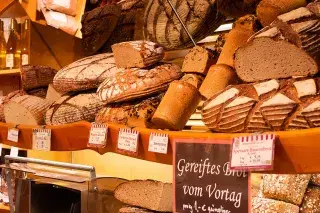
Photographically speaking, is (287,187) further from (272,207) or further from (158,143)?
(158,143)

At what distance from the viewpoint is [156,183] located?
155 cm

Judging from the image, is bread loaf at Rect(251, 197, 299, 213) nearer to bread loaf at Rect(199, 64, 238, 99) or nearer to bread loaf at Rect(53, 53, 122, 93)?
bread loaf at Rect(199, 64, 238, 99)

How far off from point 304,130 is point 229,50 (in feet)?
1.60

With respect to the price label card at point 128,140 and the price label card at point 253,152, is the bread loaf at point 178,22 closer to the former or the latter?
the price label card at point 128,140

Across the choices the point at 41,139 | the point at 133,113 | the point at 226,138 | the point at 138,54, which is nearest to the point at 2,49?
the point at 41,139

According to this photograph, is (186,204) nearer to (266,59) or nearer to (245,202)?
(245,202)

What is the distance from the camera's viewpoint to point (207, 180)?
44.2 inches

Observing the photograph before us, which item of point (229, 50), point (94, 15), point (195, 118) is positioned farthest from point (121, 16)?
point (229, 50)

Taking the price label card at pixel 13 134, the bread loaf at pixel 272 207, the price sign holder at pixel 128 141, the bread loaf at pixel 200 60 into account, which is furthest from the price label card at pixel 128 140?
the price label card at pixel 13 134

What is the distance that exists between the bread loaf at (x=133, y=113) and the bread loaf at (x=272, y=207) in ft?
1.30

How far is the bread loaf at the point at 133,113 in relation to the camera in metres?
1.49

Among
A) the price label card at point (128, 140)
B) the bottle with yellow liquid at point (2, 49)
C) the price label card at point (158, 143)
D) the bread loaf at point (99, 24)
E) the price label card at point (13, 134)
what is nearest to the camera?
the price label card at point (158, 143)

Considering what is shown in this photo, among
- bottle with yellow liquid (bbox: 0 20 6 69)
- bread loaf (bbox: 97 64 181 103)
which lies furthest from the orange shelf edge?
bottle with yellow liquid (bbox: 0 20 6 69)

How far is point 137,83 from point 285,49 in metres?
0.58
